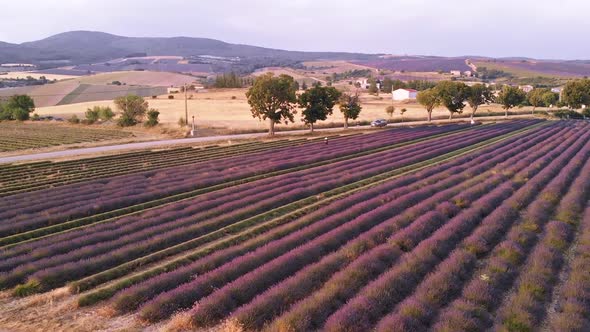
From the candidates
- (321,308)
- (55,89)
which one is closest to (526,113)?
(321,308)

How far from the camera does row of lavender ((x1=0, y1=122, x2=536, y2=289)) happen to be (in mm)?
13633

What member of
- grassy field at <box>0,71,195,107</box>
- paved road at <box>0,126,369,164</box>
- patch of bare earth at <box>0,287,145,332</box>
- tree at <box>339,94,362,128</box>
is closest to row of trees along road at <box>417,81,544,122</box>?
tree at <box>339,94,362,128</box>

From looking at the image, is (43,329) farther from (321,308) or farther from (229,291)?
(321,308)

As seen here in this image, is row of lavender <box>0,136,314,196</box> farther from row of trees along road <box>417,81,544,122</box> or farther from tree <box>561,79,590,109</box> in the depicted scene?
tree <box>561,79,590,109</box>

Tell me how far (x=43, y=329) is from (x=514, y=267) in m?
11.5

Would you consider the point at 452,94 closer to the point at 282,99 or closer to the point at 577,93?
the point at 282,99

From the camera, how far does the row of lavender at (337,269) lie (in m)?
10.3

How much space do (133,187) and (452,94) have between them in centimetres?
5551

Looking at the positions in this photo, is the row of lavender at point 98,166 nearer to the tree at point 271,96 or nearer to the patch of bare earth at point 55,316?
the tree at point 271,96

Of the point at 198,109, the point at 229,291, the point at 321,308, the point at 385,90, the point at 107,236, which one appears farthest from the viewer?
the point at 385,90

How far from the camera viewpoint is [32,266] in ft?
45.4

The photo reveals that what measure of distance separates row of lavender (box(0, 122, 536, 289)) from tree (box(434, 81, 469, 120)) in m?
48.7

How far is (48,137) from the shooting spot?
2249 inches

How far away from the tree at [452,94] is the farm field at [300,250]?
41.5 meters
